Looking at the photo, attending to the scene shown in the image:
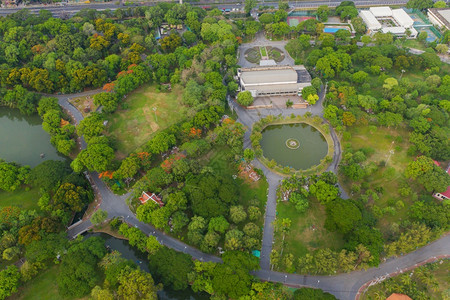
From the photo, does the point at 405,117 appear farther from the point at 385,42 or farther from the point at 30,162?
the point at 30,162

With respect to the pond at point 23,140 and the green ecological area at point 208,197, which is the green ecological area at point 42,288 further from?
the pond at point 23,140

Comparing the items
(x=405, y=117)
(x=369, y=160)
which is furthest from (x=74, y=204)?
(x=405, y=117)

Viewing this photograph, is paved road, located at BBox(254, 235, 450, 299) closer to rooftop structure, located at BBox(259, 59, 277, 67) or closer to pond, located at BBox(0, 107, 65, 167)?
pond, located at BBox(0, 107, 65, 167)

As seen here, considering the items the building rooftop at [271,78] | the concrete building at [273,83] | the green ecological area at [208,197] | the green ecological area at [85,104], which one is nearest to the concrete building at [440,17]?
the concrete building at [273,83]

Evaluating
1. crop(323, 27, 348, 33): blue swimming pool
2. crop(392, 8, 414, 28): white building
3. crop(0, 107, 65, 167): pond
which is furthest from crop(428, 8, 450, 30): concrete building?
crop(0, 107, 65, 167): pond

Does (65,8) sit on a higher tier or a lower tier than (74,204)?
higher

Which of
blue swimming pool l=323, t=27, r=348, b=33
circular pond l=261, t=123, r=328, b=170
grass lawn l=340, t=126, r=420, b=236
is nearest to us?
grass lawn l=340, t=126, r=420, b=236
